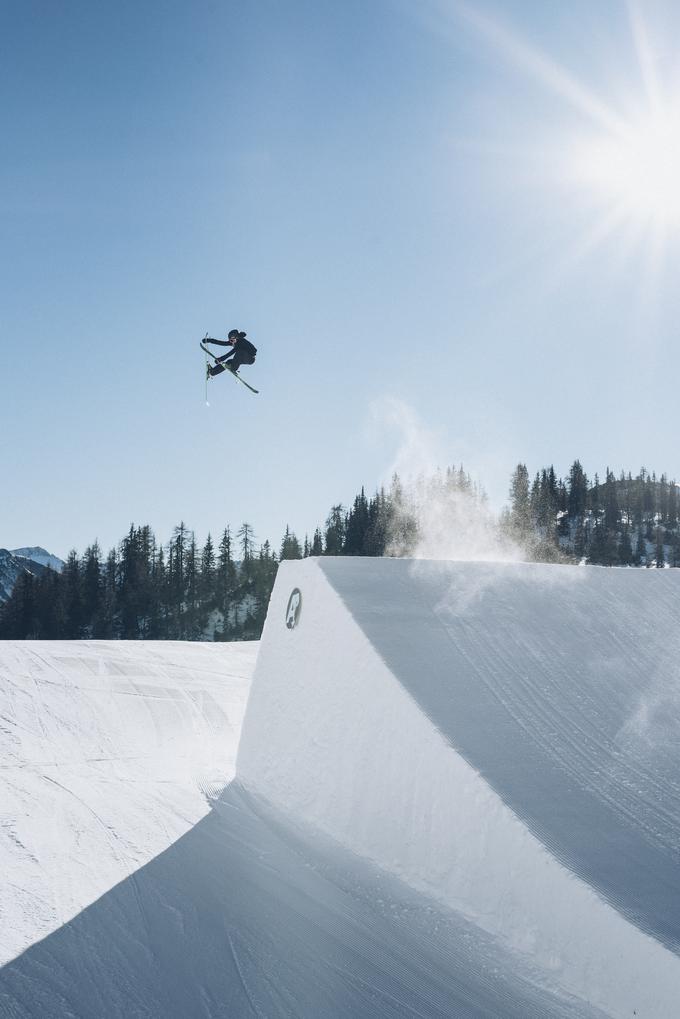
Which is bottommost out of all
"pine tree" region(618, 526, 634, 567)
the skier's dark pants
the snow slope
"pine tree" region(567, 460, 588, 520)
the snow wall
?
the snow slope

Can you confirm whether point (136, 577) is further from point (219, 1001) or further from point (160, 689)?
point (219, 1001)

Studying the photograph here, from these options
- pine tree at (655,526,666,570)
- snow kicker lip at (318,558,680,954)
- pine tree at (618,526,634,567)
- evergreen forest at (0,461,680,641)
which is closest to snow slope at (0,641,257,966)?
snow kicker lip at (318,558,680,954)

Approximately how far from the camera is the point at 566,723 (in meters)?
6.43

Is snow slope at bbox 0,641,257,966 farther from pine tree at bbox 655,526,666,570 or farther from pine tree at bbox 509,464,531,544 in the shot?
pine tree at bbox 655,526,666,570

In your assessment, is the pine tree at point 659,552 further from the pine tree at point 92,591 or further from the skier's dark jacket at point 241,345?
the skier's dark jacket at point 241,345

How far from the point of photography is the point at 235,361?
11.3m

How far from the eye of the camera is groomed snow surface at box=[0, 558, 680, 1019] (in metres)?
4.15

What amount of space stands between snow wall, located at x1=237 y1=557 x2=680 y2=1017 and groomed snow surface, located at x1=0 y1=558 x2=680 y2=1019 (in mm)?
22

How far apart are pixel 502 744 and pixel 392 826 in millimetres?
1209

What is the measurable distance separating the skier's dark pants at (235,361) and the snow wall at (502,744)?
3752mm

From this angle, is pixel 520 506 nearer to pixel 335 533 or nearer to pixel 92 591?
pixel 335 533

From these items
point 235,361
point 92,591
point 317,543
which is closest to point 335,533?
point 317,543

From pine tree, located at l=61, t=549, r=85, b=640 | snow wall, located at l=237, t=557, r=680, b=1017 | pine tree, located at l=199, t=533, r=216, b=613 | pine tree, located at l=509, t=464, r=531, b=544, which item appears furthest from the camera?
pine tree, located at l=509, t=464, r=531, b=544

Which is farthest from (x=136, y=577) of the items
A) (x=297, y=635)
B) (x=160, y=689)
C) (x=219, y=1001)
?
(x=219, y=1001)
